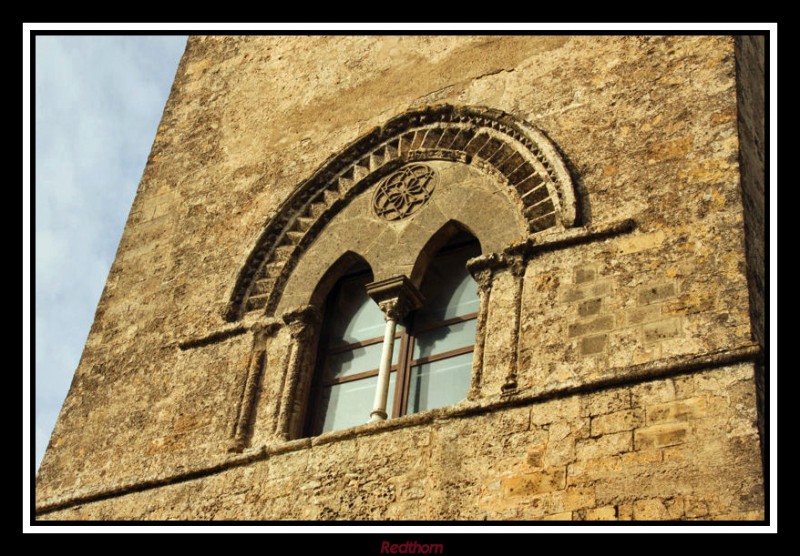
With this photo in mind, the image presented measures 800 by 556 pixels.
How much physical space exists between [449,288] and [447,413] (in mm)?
1333

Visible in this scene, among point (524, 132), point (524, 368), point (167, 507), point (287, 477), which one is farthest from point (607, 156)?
point (167, 507)

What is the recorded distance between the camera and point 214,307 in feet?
32.8

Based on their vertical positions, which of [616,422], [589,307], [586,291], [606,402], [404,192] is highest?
[404,192]

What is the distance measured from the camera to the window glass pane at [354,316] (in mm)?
9531

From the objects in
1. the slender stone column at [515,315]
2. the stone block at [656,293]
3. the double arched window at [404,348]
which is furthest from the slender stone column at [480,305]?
the stone block at [656,293]

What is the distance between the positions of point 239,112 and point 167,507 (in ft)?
11.8

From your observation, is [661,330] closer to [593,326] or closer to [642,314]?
[642,314]

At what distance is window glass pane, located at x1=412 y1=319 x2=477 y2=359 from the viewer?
902cm

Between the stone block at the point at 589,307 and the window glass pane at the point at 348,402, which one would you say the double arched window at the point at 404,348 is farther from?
the stone block at the point at 589,307

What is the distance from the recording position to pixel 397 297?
30.2 ft

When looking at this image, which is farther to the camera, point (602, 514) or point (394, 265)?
point (394, 265)

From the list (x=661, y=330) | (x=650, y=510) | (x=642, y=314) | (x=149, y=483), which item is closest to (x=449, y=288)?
(x=642, y=314)

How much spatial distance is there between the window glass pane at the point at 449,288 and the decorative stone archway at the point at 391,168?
54cm
